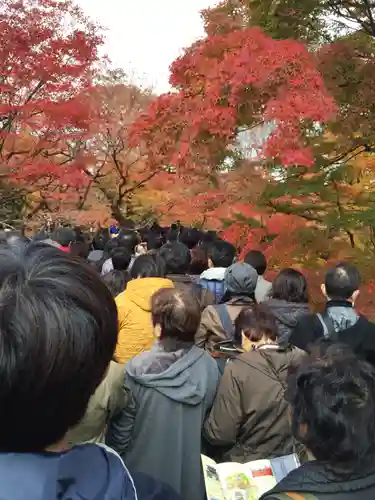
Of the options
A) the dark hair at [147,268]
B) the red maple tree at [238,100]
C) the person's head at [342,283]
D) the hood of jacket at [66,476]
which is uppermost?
the red maple tree at [238,100]

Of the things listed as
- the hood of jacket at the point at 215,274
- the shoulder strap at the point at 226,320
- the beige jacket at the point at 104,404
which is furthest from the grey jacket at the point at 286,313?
the beige jacket at the point at 104,404

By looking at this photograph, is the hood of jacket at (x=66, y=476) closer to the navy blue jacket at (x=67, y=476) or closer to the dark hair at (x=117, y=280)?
the navy blue jacket at (x=67, y=476)

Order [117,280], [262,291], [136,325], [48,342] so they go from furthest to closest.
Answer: [262,291] < [117,280] < [136,325] < [48,342]

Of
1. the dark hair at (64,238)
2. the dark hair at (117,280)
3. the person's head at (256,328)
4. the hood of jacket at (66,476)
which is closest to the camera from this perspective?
the hood of jacket at (66,476)

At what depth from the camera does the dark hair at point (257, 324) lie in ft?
8.24

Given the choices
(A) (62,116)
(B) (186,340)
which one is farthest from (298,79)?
(A) (62,116)

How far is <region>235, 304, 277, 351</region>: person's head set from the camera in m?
2.51

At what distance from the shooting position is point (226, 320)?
321 centimetres

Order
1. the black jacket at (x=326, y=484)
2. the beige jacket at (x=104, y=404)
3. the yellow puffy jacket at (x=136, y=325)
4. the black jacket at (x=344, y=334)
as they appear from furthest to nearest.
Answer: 1. the yellow puffy jacket at (x=136, y=325)
2. the black jacket at (x=344, y=334)
3. the beige jacket at (x=104, y=404)
4. the black jacket at (x=326, y=484)

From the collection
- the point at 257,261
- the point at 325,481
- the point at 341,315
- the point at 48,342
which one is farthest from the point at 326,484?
the point at 257,261

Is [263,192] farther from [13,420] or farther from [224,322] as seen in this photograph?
[13,420]

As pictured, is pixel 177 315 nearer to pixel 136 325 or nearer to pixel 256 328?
pixel 256 328

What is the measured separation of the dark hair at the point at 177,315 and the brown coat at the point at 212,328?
0.89m

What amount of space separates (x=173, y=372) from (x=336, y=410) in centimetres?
96
